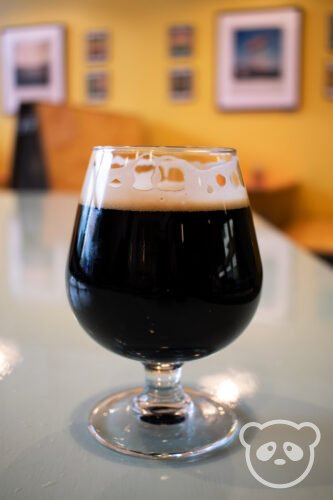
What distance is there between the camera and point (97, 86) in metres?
4.17

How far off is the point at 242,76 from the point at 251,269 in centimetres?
378

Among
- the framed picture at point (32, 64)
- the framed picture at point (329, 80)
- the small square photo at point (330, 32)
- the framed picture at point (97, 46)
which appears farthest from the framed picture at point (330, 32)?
the framed picture at point (32, 64)

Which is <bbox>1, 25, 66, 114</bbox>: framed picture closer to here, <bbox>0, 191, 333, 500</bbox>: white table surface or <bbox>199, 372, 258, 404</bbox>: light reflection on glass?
<bbox>0, 191, 333, 500</bbox>: white table surface

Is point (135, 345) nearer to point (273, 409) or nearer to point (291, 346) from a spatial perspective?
point (273, 409)

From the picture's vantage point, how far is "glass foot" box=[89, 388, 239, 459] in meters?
0.39

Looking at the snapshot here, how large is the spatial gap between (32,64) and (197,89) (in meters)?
1.37

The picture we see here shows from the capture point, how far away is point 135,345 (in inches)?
16.7

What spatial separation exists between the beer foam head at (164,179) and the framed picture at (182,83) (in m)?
3.74

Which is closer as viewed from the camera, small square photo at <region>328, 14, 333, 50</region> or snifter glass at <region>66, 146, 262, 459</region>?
snifter glass at <region>66, 146, 262, 459</region>

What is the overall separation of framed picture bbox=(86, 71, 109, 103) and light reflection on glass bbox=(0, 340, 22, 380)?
3820mm

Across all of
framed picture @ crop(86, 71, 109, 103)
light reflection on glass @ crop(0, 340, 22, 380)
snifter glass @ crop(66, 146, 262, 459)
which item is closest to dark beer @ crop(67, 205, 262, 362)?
snifter glass @ crop(66, 146, 262, 459)

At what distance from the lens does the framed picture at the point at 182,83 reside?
4004 mm

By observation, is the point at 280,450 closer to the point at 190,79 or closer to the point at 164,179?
the point at 164,179

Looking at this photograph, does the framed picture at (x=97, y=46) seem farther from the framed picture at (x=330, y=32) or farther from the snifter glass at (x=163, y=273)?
the snifter glass at (x=163, y=273)
